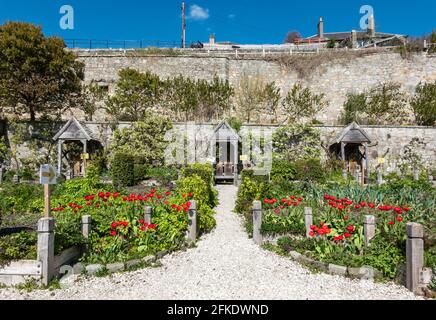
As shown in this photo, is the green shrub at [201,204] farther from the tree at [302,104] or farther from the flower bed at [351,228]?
the tree at [302,104]

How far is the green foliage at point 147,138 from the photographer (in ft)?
59.4

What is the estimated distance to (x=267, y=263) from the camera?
6.05m

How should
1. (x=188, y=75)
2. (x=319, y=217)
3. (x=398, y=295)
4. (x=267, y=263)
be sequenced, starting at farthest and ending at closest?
(x=188, y=75) < (x=319, y=217) < (x=267, y=263) < (x=398, y=295)

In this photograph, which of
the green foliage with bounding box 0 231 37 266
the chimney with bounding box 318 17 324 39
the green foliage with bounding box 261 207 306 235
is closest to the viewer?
the green foliage with bounding box 0 231 37 266

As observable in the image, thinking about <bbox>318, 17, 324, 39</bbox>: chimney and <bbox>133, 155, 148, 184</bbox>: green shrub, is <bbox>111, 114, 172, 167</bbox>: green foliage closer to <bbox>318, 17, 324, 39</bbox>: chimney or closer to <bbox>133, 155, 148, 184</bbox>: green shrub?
<bbox>133, 155, 148, 184</bbox>: green shrub

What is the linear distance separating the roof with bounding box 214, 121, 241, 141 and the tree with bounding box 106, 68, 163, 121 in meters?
6.24

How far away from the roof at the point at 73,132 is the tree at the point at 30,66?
3.36 metres

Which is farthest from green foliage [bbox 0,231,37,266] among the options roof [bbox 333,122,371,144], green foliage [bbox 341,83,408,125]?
green foliage [bbox 341,83,408,125]

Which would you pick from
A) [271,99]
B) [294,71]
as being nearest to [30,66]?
[271,99]

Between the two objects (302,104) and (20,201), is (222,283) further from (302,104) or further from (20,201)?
(302,104)

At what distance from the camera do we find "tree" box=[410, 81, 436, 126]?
21031 mm
